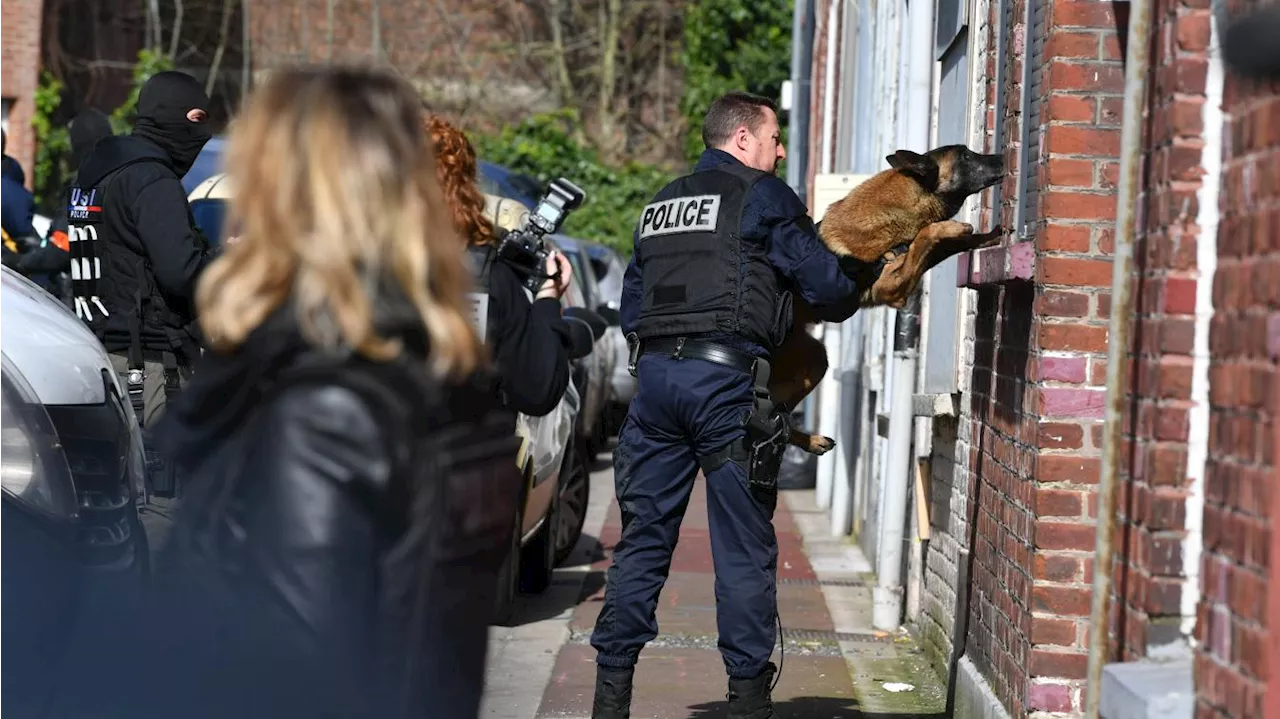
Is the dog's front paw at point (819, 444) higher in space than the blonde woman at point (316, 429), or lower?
lower

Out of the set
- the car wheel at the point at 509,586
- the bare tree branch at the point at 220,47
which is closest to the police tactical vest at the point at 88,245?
the car wheel at the point at 509,586

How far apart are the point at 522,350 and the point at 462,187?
0.55 metres

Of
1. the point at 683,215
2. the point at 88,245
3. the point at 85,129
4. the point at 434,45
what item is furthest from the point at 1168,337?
the point at 434,45

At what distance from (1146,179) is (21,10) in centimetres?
1881

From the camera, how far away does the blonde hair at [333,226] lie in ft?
8.59

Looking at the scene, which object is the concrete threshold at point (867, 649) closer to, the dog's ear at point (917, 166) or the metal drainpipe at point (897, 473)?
the metal drainpipe at point (897, 473)

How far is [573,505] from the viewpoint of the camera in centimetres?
980

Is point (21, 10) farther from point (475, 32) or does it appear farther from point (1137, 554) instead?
point (1137, 554)

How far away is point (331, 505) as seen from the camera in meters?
2.57

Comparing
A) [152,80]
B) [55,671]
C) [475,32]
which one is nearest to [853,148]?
[152,80]

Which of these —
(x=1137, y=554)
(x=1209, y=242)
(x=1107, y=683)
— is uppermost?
(x=1209, y=242)

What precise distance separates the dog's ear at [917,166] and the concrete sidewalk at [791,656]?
1916 mm

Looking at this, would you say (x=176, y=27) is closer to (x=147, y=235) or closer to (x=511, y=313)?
(x=147, y=235)

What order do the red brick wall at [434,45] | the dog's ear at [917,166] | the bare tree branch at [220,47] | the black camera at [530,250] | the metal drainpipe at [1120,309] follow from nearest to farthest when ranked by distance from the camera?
the metal drainpipe at [1120,309]
the black camera at [530,250]
the dog's ear at [917,166]
the bare tree branch at [220,47]
the red brick wall at [434,45]
